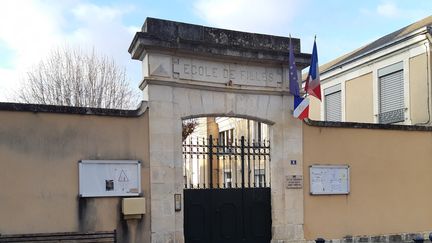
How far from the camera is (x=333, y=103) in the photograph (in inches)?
793

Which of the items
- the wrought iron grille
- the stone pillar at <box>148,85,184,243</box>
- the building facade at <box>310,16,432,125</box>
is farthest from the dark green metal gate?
the building facade at <box>310,16,432,125</box>

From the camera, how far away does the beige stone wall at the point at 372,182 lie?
33.8 ft

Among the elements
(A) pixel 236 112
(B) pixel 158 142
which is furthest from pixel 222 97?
(B) pixel 158 142

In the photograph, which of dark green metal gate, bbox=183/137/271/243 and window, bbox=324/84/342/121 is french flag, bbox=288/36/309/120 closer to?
dark green metal gate, bbox=183/137/271/243

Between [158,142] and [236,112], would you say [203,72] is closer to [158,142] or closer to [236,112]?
[236,112]

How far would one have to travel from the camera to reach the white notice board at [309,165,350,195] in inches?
403

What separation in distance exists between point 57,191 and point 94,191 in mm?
635

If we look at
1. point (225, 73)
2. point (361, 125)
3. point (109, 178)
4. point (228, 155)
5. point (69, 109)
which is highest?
point (225, 73)

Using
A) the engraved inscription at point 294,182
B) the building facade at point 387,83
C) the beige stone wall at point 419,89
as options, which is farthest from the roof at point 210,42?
the building facade at point 387,83

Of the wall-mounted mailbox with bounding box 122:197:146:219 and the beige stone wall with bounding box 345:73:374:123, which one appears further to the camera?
the beige stone wall with bounding box 345:73:374:123

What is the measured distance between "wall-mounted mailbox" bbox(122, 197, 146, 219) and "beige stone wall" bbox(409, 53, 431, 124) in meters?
9.99

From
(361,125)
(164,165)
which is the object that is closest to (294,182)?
(361,125)

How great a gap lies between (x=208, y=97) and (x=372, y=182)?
15.1ft

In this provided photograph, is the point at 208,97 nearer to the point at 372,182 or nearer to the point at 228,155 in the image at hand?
the point at 228,155
